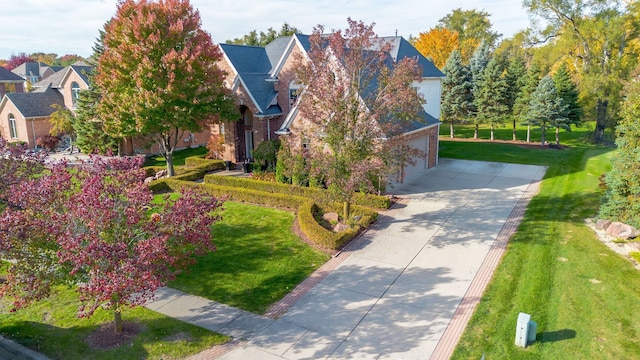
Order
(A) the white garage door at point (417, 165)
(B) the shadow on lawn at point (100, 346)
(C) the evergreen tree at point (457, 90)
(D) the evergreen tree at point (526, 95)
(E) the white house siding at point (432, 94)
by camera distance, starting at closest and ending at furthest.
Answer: (B) the shadow on lawn at point (100, 346) → (A) the white garage door at point (417, 165) → (E) the white house siding at point (432, 94) → (D) the evergreen tree at point (526, 95) → (C) the evergreen tree at point (457, 90)

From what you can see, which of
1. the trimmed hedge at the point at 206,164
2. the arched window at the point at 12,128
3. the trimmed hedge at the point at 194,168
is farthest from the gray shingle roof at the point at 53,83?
the trimmed hedge at the point at 206,164

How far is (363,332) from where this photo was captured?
10438 millimetres

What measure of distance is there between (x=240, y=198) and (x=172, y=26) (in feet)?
32.3

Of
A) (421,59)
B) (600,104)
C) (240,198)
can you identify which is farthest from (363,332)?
(600,104)

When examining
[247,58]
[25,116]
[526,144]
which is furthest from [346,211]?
[25,116]

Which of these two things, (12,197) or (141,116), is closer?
(12,197)

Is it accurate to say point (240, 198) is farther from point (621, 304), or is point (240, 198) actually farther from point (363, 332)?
point (621, 304)

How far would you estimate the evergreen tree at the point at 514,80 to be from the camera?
36.8m

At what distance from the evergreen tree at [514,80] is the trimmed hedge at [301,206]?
83.1 ft

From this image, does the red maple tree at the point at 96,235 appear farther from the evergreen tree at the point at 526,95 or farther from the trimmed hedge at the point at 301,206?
the evergreen tree at the point at 526,95

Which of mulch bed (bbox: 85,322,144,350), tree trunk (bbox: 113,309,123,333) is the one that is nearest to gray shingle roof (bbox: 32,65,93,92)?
mulch bed (bbox: 85,322,144,350)

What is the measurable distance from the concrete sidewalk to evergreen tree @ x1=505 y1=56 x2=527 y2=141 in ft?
68.4

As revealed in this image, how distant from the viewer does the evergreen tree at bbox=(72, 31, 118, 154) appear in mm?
30656

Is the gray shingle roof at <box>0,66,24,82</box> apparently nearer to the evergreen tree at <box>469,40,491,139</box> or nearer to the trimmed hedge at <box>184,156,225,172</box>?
the trimmed hedge at <box>184,156,225,172</box>
